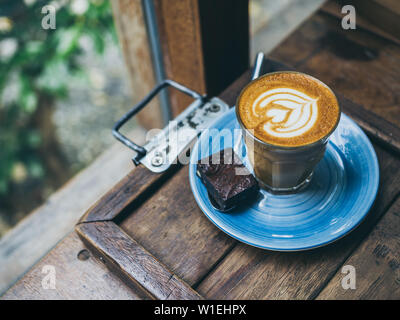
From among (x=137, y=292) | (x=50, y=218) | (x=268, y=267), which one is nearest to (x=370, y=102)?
(x=268, y=267)

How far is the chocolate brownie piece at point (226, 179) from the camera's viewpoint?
0.91 metres

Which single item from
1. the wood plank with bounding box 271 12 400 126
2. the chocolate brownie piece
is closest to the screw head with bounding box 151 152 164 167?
the chocolate brownie piece

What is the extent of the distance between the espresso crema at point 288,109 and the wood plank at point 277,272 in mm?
255

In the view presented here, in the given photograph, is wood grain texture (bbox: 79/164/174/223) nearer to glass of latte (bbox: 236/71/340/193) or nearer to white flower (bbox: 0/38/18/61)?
glass of latte (bbox: 236/71/340/193)

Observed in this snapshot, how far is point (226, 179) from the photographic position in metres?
Result: 0.94

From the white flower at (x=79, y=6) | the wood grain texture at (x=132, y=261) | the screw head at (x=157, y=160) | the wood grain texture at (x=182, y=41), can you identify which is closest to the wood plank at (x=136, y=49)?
the wood grain texture at (x=182, y=41)

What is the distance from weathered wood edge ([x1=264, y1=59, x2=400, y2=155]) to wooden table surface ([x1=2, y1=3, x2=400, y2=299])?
0.01m

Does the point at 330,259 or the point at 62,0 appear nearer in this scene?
the point at 330,259

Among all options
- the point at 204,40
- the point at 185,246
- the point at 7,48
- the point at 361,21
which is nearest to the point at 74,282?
the point at 185,246

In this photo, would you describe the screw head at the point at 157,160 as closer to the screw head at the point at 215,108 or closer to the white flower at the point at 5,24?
the screw head at the point at 215,108

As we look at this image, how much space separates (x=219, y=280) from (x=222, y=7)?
2.68 feet

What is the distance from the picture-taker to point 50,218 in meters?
1.72

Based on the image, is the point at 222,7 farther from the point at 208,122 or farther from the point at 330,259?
the point at 330,259

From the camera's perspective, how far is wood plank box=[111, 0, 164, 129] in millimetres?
1501
